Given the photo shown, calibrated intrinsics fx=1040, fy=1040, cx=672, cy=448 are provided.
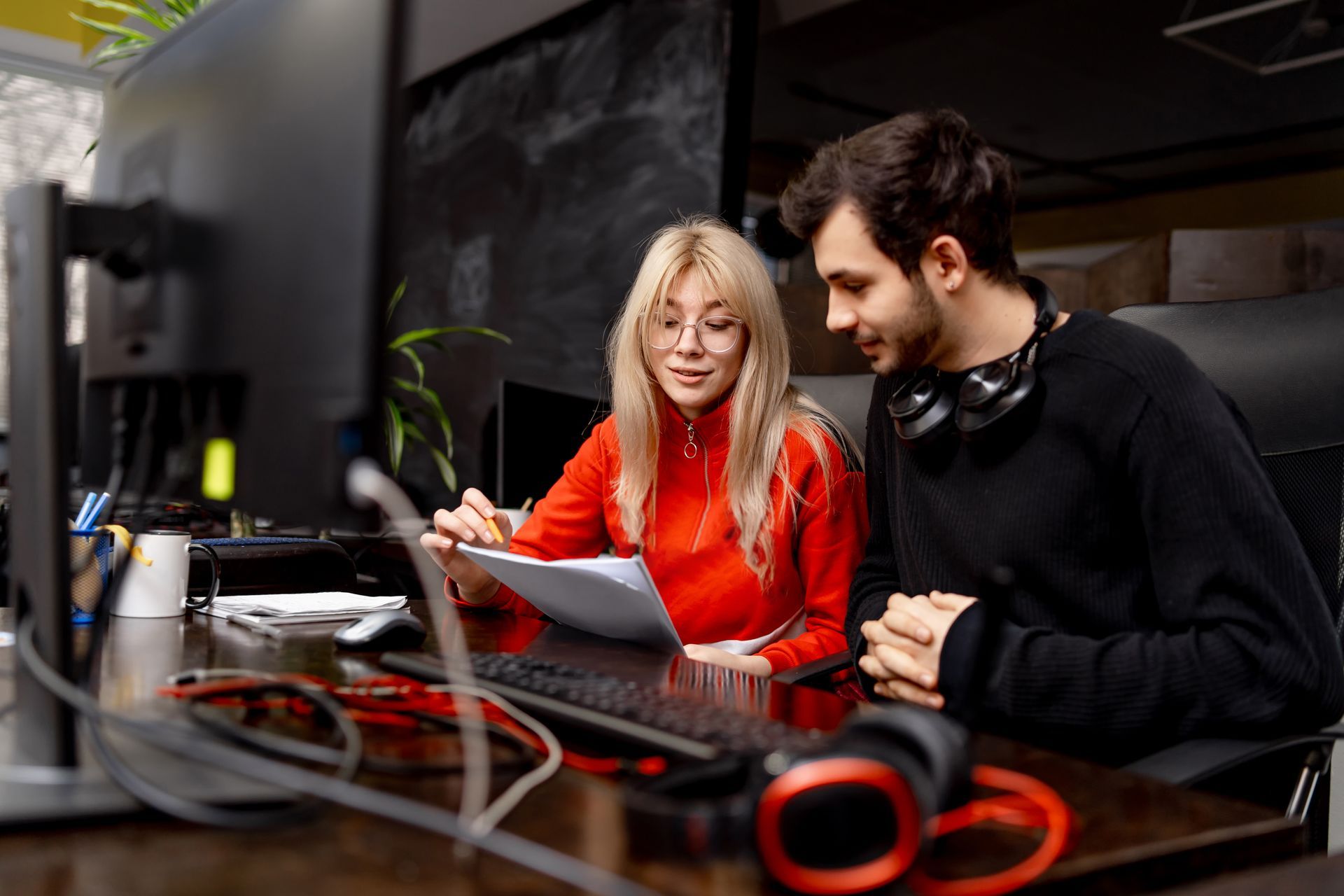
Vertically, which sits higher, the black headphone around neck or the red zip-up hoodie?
the black headphone around neck

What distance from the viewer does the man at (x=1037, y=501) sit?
95 centimetres

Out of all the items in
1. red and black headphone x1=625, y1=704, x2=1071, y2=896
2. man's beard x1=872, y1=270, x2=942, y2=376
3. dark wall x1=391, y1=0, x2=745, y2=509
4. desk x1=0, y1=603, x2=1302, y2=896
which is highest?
dark wall x1=391, y1=0, x2=745, y2=509

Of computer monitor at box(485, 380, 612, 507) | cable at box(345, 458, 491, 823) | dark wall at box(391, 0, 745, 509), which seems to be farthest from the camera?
dark wall at box(391, 0, 745, 509)

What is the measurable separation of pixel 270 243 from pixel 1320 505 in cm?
113

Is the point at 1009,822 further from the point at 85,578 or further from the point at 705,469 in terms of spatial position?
the point at 705,469

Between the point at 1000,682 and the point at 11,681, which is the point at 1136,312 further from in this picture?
the point at 11,681

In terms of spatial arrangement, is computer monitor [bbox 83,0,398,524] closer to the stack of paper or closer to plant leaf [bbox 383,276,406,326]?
plant leaf [bbox 383,276,406,326]

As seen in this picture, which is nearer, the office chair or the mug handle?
the office chair

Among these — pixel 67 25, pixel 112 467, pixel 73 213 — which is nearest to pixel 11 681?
pixel 112 467

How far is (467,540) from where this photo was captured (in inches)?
54.1

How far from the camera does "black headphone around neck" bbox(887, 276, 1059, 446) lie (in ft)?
3.65

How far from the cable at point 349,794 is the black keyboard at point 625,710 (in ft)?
0.44

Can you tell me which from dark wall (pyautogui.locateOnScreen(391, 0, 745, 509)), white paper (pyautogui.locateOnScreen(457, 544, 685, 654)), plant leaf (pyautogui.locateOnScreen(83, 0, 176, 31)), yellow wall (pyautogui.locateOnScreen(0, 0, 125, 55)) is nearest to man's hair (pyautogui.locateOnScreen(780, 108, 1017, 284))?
white paper (pyautogui.locateOnScreen(457, 544, 685, 654))

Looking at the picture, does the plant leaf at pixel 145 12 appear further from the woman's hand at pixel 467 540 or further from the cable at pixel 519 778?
the cable at pixel 519 778
